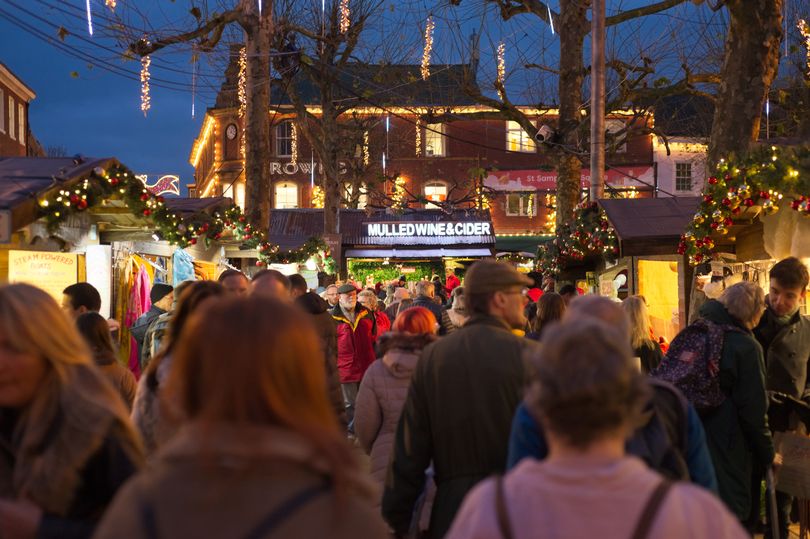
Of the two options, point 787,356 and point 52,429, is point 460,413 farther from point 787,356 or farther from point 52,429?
point 787,356

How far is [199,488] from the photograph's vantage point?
6.42 ft

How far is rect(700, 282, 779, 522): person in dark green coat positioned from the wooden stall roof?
6386 mm

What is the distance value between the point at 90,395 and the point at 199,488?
1.00 meters

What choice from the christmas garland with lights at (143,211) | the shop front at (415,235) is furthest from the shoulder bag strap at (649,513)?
the shop front at (415,235)

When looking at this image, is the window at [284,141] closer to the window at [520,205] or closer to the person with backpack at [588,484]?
the window at [520,205]

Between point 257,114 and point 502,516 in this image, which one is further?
point 257,114

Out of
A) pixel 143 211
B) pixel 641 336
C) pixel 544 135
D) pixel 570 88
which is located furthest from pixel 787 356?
pixel 570 88

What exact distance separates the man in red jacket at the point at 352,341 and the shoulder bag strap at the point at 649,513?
10.5 m

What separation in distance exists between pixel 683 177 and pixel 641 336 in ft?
144

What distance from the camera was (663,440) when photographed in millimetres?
3277

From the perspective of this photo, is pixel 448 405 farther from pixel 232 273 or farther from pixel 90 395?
pixel 232 273

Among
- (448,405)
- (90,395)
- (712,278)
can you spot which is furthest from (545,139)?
(90,395)

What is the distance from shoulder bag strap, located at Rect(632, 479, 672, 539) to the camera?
6.93 ft

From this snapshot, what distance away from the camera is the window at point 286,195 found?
52906 mm
